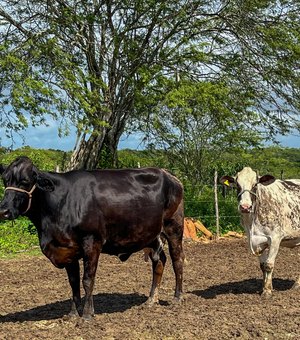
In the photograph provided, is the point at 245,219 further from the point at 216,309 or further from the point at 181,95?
the point at 181,95

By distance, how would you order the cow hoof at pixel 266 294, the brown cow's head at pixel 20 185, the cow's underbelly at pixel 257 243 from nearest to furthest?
the brown cow's head at pixel 20 185 → the cow hoof at pixel 266 294 → the cow's underbelly at pixel 257 243

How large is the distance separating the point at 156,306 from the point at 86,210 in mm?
1670

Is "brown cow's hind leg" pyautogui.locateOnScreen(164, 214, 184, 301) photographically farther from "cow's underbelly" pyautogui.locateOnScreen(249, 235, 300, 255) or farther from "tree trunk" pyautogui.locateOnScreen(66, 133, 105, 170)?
"tree trunk" pyautogui.locateOnScreen(66, 133, 105, 170)

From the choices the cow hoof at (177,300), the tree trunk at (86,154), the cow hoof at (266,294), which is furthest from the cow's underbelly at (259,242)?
the tree trunk at (86,154)

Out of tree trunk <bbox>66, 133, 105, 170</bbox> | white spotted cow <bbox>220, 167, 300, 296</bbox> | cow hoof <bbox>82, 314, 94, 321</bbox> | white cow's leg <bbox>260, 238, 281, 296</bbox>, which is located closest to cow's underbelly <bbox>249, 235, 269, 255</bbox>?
white spotted cow <bbox>220, 167, 300, 296</bbox>

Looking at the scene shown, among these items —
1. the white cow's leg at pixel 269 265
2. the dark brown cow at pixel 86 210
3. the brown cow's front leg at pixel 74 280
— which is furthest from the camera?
the white cow's leg at pixel 269 265

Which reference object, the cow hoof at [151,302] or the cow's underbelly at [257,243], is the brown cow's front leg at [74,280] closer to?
the cow hoof at [151,302]

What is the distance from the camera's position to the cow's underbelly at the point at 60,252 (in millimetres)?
6430

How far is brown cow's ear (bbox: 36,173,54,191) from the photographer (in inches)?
254

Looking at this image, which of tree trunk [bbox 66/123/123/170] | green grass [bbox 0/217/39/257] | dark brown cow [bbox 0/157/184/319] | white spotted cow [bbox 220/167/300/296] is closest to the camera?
dark brown cow [bbox 0/157/184/319]

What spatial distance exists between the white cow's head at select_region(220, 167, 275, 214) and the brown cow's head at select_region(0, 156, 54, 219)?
2.70 metres

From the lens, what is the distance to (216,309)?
696cm

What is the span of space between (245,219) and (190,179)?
57.5ft

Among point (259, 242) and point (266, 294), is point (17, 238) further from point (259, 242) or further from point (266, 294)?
point (266, 294)
